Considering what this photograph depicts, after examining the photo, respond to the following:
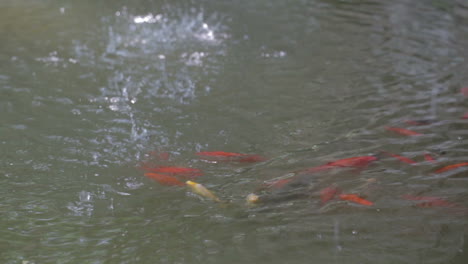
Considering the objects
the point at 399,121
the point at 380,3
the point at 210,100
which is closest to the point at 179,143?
the point at 210,100

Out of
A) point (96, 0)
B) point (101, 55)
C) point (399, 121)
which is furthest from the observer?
point (96, 0)

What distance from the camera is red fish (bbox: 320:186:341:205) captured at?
2.91 metres

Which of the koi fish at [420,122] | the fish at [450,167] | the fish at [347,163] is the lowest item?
the fish at [450,167]

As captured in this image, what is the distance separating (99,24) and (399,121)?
449cm

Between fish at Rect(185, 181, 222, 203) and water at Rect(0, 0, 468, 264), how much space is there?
6 centimetres

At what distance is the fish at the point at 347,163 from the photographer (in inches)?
128

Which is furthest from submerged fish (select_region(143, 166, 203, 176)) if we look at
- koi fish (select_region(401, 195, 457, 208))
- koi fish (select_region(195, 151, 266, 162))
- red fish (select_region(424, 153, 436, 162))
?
red fish (select_region(424, 153, 436, 162))

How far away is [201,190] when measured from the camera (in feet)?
9.95

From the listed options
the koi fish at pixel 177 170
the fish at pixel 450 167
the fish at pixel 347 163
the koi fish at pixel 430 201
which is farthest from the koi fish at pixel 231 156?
the fish at pixel 450 167

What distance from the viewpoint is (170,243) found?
2543mm

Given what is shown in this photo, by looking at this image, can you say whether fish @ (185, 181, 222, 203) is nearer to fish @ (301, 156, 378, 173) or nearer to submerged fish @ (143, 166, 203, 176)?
submerged fish @ (143, 166, 203, 176)

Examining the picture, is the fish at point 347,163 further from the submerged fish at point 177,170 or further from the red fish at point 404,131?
the submerged fish at point 177,170

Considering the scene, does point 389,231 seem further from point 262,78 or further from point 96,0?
point 96,0

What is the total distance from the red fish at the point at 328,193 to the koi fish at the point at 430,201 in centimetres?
38
